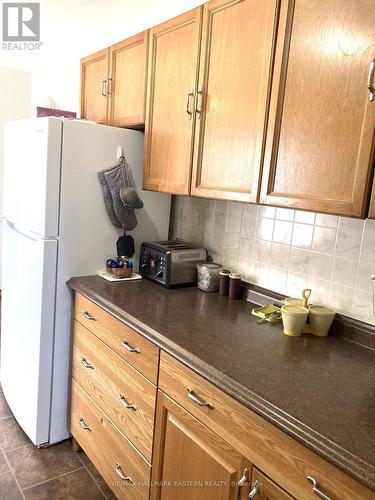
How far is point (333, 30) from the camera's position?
1.11 metres

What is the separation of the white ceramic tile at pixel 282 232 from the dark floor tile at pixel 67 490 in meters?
1.38

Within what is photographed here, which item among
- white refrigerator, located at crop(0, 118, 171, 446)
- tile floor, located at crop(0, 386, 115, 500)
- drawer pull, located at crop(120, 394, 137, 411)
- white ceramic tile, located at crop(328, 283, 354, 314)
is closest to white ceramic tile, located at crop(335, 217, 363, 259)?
white ceramic tile, located at crop(328, 283, 354, 314)

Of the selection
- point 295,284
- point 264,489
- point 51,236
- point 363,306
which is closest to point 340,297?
point 363,306

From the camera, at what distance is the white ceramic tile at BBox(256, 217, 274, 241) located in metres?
Answer: 1.70

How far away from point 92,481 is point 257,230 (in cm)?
139

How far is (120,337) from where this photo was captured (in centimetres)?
152

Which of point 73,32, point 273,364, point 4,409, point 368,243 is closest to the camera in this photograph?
point 273,364

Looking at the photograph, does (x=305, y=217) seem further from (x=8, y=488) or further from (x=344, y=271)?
(x=8, y=488)

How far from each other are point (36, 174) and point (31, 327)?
0.75 metres

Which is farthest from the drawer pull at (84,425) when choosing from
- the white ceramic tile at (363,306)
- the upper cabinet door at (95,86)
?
the upper cabinet door at (95,86)

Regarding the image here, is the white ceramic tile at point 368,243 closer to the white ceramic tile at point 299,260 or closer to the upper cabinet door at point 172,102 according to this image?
the white ceramic tile at point 299,260

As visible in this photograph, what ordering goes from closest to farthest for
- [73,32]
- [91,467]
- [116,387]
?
[116,387], [91,467], [73,32]

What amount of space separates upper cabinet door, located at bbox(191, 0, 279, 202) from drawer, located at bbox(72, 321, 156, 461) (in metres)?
0.77

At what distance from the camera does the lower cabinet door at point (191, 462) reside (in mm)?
1049
